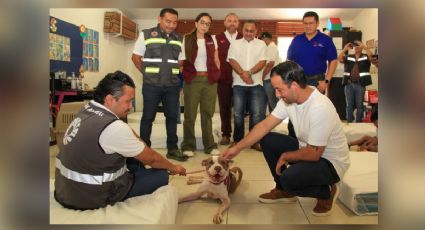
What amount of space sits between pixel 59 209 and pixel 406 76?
1.31 m

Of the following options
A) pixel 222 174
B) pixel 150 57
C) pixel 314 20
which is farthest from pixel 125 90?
pixel 314 20

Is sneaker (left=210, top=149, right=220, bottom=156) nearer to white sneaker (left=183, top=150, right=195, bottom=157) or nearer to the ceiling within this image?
white sneaker (left=183, top=150, right=195, bottom=157)

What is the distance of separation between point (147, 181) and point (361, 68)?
2.78m

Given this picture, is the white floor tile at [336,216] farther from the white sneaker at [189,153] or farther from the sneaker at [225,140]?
the sneaker at [225,140]

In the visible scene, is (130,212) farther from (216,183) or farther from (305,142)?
(305,142)

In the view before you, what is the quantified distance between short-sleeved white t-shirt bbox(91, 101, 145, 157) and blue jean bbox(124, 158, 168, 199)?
25 cm

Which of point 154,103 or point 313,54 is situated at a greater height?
point 313,54

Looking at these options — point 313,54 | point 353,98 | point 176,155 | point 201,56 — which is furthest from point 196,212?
point 353,98

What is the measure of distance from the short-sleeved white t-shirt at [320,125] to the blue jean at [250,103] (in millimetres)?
1428

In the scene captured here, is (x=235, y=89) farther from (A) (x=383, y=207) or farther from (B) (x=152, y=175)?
(A) (x=383, y=207)

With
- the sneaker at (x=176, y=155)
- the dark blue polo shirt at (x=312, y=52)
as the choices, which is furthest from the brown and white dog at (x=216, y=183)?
the dark blue polo shirt at (x=312, y=52)

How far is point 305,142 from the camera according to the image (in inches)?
70.2

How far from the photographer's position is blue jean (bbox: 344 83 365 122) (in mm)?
3951

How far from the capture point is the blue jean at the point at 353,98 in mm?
3951
